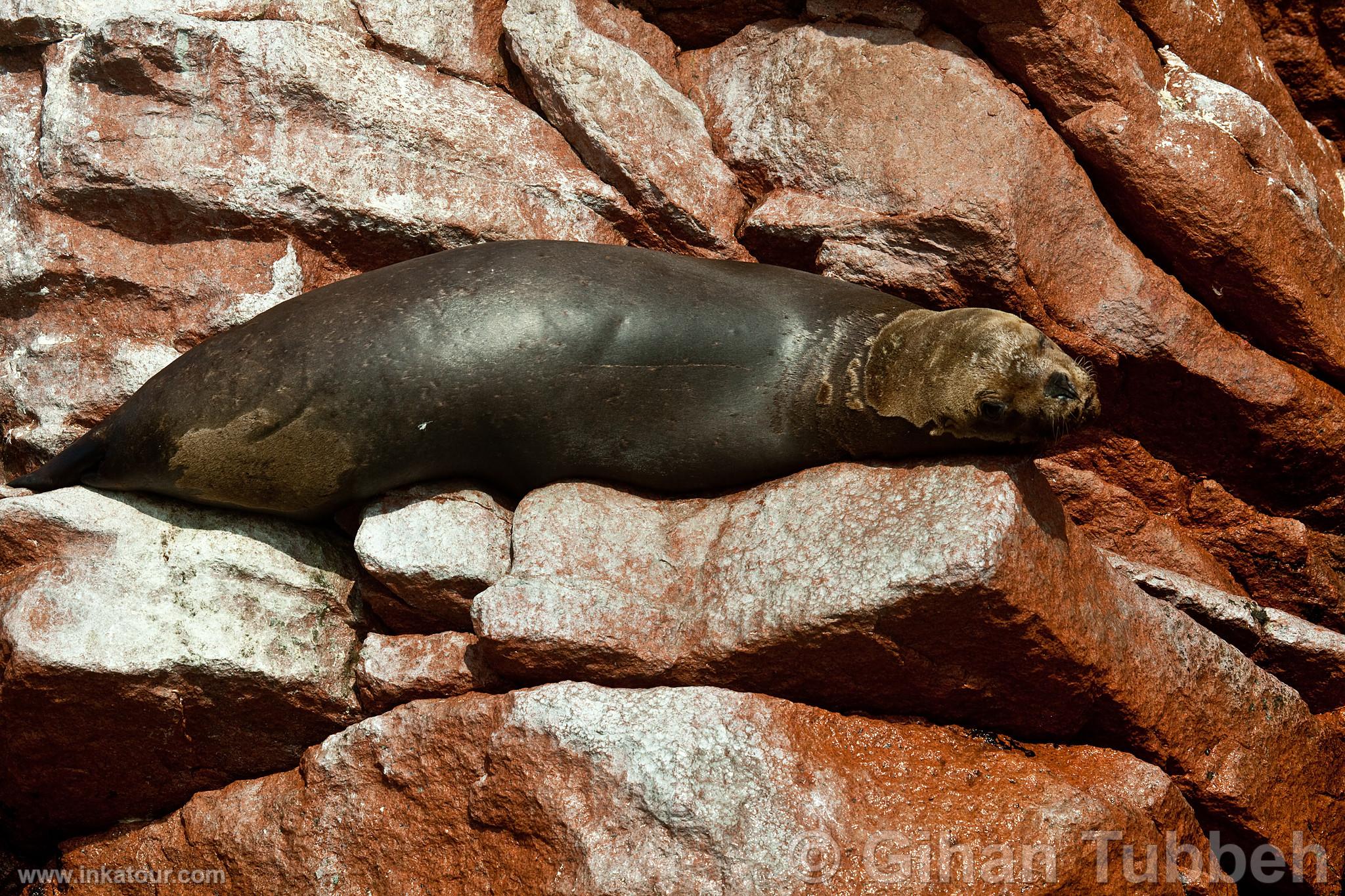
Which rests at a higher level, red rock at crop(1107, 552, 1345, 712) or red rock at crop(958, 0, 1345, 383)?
red rock at crop(958, 0, 1345, 383)

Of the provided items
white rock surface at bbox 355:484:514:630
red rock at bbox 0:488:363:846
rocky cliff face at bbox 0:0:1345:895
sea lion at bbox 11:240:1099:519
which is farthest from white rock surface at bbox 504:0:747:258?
red rock at bbox 0:488:363:846

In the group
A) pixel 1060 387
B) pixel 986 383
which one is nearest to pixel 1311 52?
pixel 1060 387

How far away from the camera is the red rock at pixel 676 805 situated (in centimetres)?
290

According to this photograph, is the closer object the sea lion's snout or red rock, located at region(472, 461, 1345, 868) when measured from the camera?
red rock, located at region(472, 461, 1345, 868)

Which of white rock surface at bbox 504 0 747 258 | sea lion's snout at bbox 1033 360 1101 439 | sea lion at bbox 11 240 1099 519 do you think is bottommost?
sea lion at bbox 11 240 1099 519

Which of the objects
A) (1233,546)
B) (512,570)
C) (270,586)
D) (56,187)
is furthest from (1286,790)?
(56,187)

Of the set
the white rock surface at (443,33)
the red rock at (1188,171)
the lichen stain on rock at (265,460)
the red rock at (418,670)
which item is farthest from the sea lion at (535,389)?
the red rock at (1188,171)

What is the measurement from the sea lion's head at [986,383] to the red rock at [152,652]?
175 centimetres

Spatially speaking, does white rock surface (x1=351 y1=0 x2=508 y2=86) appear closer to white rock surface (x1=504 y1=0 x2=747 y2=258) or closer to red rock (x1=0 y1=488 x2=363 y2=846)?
white rock surface (x1=504 y1=0 x2=747 y2=258)

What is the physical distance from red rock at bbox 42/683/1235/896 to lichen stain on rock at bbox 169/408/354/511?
2.36 ft

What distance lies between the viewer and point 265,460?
3549 millimetres

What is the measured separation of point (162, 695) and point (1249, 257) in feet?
12.3

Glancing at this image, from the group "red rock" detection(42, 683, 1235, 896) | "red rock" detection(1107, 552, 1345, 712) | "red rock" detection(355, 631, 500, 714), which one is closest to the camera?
"red rock" detection(42, 683, 1235, 896)

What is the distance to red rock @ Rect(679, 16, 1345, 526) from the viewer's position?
406 cm
